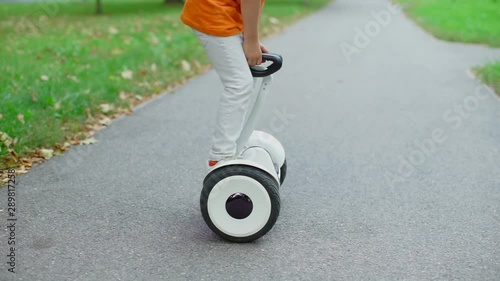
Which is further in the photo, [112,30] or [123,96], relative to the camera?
[112,30]

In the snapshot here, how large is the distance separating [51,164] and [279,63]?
2.14 metres

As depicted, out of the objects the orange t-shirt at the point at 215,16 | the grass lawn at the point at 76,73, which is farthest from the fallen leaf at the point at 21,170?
the orange t-shirt at the point at 215,16

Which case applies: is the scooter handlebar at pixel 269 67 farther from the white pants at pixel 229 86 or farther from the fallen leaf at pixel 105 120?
the fallen leaf at pixel 105 120

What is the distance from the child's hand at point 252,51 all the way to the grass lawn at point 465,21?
5.25 m

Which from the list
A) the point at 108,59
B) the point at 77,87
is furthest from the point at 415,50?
the point at 77,87

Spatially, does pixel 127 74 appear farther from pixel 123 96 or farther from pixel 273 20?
pixel 273 20

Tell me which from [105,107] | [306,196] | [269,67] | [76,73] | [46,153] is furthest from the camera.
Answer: [76,73]

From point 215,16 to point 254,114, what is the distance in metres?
0.59

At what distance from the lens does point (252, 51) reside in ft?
11.2

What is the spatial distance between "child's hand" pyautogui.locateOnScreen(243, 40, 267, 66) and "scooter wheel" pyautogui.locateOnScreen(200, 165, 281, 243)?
22.4 inches

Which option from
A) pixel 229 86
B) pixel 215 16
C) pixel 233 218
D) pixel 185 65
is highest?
pixel 215 16

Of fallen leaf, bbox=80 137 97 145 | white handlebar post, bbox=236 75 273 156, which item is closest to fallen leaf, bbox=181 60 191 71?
fallen leaf, bbox=80 137 97 145

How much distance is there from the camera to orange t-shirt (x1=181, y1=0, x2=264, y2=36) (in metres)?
3.34

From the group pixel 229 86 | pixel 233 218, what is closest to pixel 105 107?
pixel 229 86
